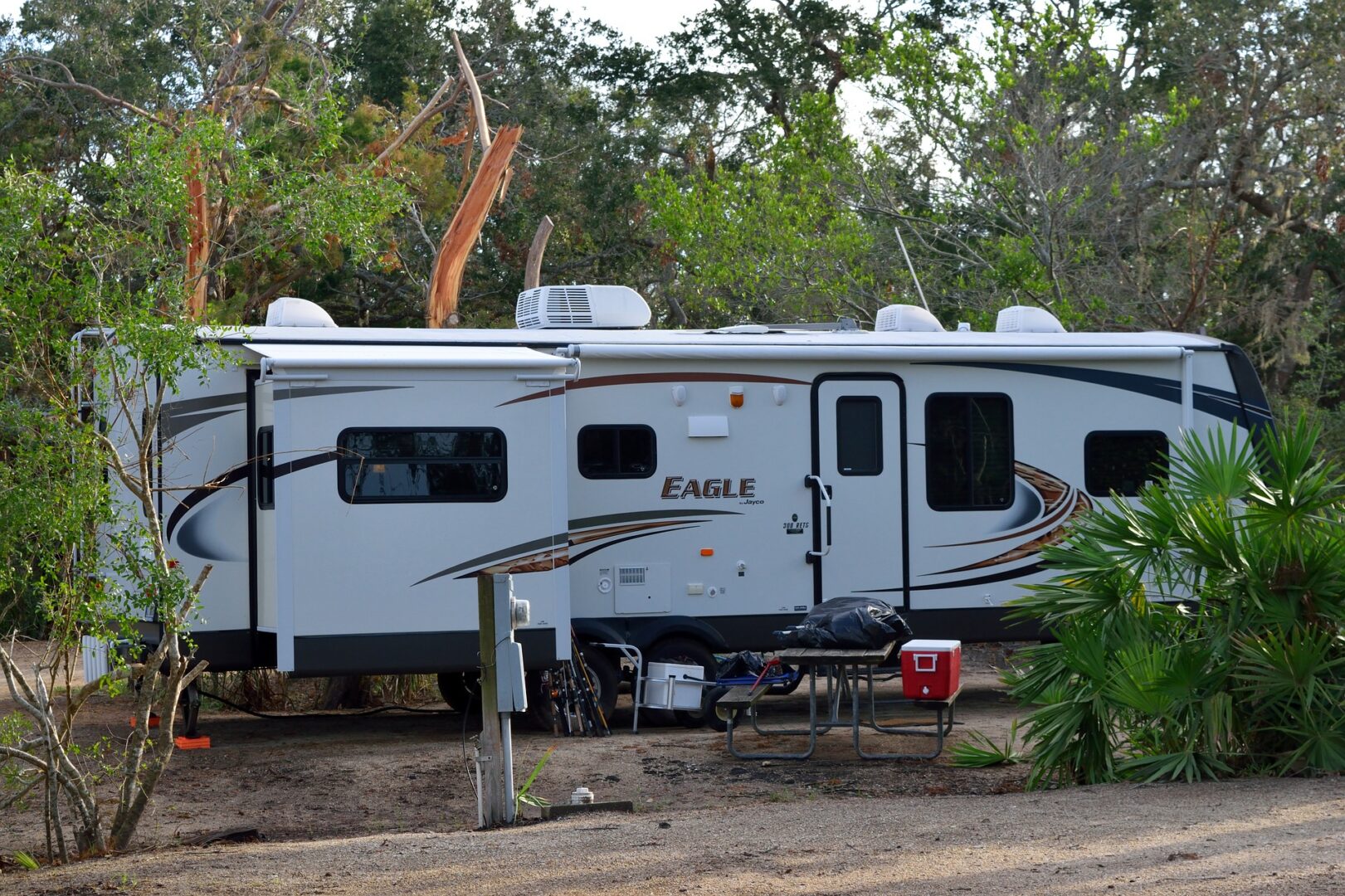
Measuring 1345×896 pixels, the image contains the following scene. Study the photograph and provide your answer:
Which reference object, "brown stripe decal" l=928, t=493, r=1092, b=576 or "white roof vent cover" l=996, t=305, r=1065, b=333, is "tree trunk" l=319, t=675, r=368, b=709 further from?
"white roof vent cover" l=996, t=305, r=1065, b=333

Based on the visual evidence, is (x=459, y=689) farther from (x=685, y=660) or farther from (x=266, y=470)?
(x=266, y=470)

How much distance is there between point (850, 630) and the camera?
351 inches

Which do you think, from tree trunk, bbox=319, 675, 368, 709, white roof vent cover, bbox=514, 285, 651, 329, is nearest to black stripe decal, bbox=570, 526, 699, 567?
white roof vent cover, bbox=514, 285, 651, 329

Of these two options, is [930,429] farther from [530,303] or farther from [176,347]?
[176,347]

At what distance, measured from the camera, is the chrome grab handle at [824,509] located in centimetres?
1055

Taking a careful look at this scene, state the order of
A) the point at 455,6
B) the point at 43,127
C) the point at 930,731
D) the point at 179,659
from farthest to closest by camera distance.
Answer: the point at 455,6 < the point at 43,127 < the point at 930,731 < the point at 179,659

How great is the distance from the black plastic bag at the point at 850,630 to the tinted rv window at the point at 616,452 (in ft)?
5.90

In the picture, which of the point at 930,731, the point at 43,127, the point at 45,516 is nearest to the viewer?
the point at 45,516

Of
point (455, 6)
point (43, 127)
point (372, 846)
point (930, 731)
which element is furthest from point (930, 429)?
point (455, 6)

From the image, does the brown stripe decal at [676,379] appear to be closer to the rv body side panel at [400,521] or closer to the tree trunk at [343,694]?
the rv body side panel at [400,521]

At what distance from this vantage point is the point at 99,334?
6.84 metres

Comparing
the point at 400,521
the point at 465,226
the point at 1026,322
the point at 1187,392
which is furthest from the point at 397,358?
the point at 465,226

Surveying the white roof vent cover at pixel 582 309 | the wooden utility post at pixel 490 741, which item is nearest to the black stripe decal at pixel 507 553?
the white roof vent cover at pixel 582 309

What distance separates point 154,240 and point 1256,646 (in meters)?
5.44
